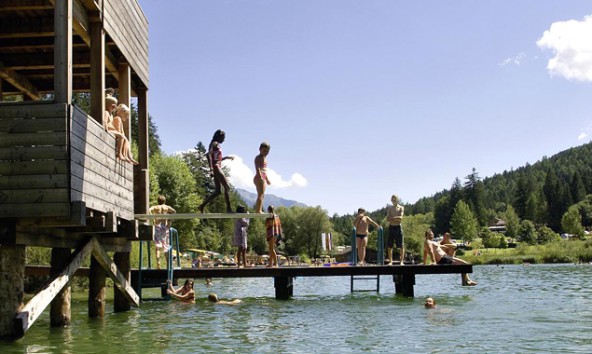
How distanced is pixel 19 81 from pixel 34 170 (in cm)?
806

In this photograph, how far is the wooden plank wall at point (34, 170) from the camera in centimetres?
1108

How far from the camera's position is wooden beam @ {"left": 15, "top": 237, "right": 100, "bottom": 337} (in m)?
11.2

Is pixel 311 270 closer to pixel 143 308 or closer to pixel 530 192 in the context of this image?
pixel 143 308

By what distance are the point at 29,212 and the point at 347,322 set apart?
8.41 meters

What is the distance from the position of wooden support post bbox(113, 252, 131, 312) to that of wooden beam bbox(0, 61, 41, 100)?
5.01m

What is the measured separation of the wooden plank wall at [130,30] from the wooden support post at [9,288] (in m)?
5.21

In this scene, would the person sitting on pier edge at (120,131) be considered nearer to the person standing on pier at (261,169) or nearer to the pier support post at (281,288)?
the person standing on pier at (261,169)

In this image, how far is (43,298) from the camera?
1195 cm

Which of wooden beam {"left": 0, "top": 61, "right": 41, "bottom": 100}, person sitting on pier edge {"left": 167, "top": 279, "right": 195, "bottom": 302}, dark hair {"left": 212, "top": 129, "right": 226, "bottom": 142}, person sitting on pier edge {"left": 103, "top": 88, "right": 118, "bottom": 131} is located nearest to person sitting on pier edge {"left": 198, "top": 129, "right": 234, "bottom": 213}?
dark hair {"left": 212, "top": 129, "right": 226, "bottom": 142}

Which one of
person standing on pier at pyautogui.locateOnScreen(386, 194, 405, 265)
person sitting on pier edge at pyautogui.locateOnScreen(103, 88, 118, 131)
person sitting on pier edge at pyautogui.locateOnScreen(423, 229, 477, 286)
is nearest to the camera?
person sitting on pier edge at pyautogui.locateOnScreen(103, 88, 118, 131)

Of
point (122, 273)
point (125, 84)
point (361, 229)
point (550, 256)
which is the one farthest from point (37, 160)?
point (550, 256)

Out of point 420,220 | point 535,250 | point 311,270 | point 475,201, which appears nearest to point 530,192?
point 475,201

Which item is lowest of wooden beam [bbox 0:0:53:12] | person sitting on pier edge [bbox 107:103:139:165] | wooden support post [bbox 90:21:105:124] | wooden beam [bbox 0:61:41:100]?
person sitting on pier edge [bbox 107:103:139:165]

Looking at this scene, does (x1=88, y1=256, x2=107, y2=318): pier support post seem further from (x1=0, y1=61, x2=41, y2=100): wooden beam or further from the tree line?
the tree line
